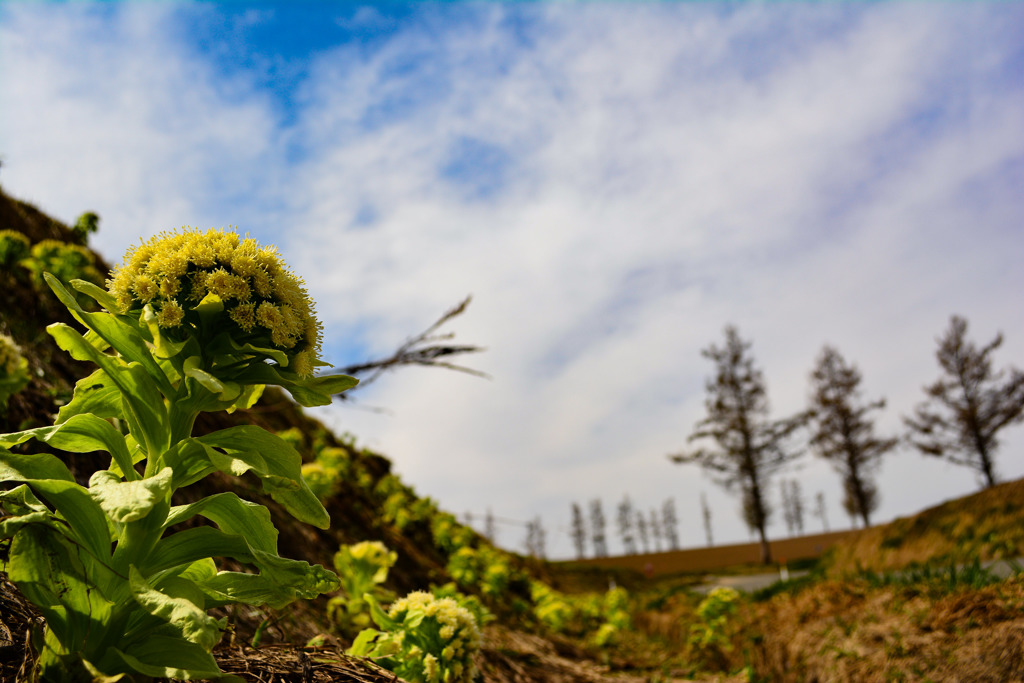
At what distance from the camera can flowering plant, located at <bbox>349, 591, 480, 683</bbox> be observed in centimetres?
178

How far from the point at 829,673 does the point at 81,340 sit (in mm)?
3757

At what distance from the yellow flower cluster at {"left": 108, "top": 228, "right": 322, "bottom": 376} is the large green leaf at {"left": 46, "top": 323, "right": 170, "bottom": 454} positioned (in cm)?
12

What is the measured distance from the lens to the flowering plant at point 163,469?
113cm

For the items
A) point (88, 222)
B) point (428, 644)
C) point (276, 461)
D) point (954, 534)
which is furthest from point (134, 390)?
point (954, 534)

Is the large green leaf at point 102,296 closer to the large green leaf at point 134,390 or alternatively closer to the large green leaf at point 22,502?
the large green leaf at point 134,390

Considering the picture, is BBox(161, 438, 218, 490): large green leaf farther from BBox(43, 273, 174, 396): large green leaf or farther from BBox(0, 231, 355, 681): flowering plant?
BBox(43, 273, 174, 396): large green leaf

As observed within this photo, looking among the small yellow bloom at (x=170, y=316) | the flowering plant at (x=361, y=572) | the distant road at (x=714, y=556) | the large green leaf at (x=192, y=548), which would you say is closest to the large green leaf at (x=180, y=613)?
the large green leaf at (x=192, y=548)

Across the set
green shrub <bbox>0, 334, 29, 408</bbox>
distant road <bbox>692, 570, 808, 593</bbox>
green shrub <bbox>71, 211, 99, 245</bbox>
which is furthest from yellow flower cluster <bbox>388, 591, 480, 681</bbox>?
distant road <bbox>692, 570, 808, 593</bbox>

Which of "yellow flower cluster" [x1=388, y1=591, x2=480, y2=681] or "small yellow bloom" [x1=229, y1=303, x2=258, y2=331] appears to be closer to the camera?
"small yellow bloom" [x1=229, y1=303, x2=258, y2=331]

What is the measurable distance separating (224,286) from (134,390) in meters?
0.31

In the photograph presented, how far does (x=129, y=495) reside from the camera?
3.51ft

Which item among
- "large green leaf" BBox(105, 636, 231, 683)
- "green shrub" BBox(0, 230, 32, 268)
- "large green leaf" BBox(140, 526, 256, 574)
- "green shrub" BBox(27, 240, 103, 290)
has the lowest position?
"large green leaf" BBox(105, 636, 231, 683)

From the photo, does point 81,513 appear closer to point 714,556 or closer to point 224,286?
point 224,286

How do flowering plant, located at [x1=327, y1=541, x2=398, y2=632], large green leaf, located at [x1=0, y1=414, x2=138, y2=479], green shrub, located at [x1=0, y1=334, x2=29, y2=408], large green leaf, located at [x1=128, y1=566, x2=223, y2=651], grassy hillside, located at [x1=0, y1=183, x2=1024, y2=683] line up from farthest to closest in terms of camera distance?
1. flowering plant, located at [x1=327, y1=541, x2=398, y2=632]
2. grassy hillside, located at [x1=0, y1=183, x2=1024, y2=683]
3. green shrub, located at [x1=0, y1=334, x2=29, y2=408]
4. large green leaf, located at [x1=0, y1=414, x2=138, y2=479]
5. large green leaf, located at [x1=128, y1=566, x2=223, y2=651]
